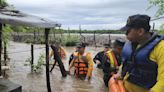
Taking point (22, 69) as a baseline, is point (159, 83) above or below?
above

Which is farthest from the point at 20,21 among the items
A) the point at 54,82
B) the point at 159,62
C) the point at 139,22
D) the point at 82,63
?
the point at 54,82

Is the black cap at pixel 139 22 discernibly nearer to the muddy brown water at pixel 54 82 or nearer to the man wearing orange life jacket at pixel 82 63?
the muddy brown water at pixel 54 82

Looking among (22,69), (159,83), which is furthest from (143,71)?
(22,69)

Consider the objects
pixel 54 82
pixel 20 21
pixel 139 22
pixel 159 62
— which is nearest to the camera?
pixel 159 62

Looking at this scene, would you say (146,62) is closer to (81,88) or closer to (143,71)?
(143,71)

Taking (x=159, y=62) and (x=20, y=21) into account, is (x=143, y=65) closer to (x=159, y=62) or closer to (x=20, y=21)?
(x=159, y=62)

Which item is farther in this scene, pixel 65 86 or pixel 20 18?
pixel 65 86

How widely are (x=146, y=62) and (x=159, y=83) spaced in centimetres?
40

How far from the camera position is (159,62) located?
4.05 metres

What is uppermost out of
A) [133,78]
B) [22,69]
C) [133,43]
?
[133,43]

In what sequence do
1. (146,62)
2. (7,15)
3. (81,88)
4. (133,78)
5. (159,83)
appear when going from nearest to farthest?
(159,83)
(146,62)
(133,78)
(7,15)
(81,88)

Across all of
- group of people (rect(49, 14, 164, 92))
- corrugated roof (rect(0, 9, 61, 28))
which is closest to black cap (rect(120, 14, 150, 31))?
group of people (rect(49, 14, 164, 92))

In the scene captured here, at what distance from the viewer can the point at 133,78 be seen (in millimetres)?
4590

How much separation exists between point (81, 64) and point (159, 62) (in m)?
8.29
